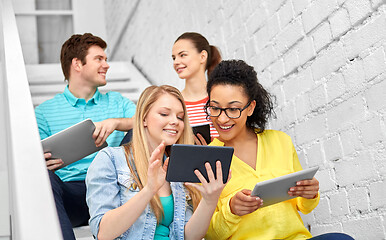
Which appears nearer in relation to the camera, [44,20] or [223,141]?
[223,141]

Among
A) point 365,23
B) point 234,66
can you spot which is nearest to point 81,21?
point 234,66

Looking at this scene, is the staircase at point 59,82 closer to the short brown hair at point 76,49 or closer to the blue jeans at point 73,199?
the short brown hair at point 76,49

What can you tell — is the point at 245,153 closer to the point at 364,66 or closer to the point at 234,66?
the point at 234,66

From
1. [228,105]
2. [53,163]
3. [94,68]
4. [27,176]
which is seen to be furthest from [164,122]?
[94,68]

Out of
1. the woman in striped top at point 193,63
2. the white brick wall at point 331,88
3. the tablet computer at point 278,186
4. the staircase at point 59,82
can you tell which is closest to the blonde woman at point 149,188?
the tablet computer at point 278,186

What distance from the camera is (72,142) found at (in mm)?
Answer: 1810

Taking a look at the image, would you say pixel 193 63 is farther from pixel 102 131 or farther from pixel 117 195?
pixel 117 195

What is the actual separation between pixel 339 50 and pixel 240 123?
1.36ft

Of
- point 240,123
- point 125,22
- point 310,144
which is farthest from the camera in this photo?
point 125,22

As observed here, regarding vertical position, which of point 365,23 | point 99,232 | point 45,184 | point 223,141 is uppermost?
point 365,23

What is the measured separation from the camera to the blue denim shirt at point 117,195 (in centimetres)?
140

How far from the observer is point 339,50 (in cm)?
170

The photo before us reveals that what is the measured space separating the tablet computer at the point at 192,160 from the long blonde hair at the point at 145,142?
17cm

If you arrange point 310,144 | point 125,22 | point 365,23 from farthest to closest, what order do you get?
point 125,22
point 310,144
point 365,23
